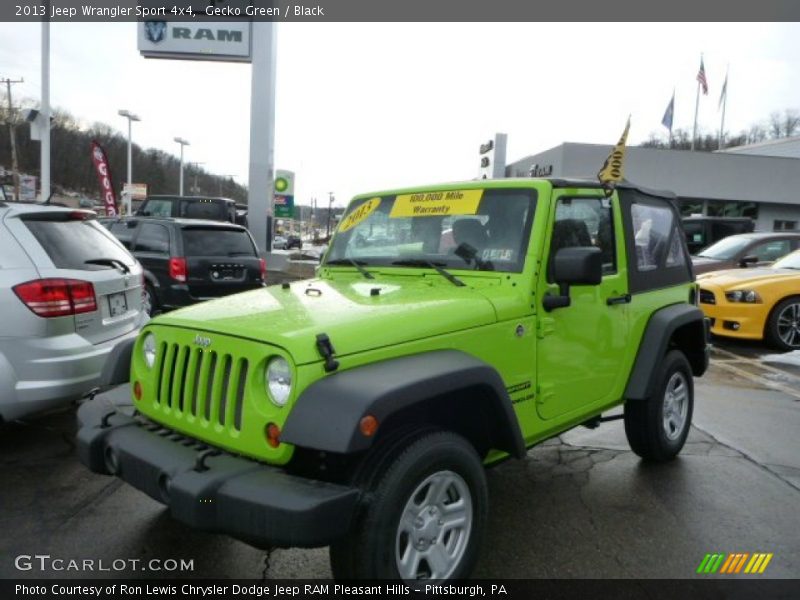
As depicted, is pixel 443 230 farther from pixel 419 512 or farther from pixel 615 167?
pixel 419 512

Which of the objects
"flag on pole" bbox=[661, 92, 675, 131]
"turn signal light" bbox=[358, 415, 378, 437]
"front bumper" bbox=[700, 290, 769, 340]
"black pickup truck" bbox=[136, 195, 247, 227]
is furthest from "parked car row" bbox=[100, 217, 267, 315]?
"flag on pole" bbox=[661, 92, 675, 131]

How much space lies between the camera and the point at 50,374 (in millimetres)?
4062

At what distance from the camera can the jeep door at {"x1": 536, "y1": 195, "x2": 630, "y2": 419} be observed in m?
3.30

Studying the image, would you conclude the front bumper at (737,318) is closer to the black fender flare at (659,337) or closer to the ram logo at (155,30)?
the black fender flare at (659,337)

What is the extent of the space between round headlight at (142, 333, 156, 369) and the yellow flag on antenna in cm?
275

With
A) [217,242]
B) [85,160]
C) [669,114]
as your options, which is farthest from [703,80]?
[85,160]

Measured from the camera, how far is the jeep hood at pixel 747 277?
29.8ft

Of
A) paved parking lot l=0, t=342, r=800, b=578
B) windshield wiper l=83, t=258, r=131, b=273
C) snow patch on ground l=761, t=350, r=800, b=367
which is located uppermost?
windshield wiper l=83, t=258, r=131, b=273

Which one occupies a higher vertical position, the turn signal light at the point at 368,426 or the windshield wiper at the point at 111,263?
the windshield wiper at the point at 111,263

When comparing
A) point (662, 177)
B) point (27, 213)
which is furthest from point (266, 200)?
point (662, 177)

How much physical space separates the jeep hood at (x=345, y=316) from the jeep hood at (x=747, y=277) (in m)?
7.49

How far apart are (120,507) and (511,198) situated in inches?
112

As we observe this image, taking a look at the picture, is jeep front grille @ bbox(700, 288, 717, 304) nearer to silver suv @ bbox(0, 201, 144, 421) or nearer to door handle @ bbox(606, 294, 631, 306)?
door handle @ bbox(606, 294, 631, 306)

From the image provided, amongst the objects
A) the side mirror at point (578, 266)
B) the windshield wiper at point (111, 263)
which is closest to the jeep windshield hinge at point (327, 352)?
the side mirror at point (578, 266)
